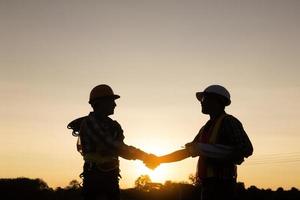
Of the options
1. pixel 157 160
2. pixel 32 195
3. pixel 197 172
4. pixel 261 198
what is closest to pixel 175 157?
pixel 157 160

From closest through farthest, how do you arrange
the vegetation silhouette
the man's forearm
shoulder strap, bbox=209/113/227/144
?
1. shoulder strap, bbox=209/113/227/144
2. the man's forearm
3. the vegetation silhouette

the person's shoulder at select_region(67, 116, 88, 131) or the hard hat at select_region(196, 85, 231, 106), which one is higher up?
the hard hat at select_region(196, 85, 231, 106)

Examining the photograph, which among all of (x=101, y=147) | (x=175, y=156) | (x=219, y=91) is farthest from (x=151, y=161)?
(x=219, y=91)

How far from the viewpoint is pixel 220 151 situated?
35.9 ft

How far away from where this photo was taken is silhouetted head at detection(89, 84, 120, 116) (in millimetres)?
13133

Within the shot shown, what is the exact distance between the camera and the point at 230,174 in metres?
11.0

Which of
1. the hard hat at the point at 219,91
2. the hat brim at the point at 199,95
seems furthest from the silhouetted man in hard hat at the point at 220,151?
the hat brim at the point at 199,95

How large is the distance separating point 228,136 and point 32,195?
30571 millimetres

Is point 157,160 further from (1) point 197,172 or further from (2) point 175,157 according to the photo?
(1) point 197,172

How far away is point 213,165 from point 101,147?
9.14 ft

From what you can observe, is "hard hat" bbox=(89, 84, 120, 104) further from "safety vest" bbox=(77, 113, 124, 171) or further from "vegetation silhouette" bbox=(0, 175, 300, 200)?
"vegetation silhouette" bbox=(0, 175, 300, 200)

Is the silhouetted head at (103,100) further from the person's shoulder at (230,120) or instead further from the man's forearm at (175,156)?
the person's shoulder at (230,120)

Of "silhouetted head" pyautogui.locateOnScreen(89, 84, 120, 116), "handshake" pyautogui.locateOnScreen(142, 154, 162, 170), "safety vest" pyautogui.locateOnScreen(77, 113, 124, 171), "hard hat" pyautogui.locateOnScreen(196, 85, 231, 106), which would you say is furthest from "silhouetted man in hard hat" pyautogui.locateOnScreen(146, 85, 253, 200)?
"handshake" pyautogui.locateOnScreen(142, 154, 162, 170)

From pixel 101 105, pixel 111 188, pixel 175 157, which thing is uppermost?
pixel 101 105
